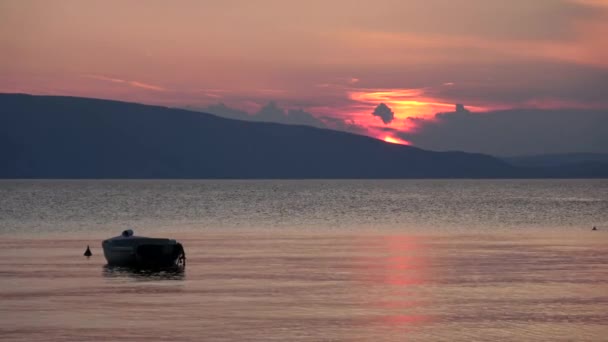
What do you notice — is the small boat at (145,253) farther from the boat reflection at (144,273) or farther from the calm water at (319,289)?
the calm water at (319,289)

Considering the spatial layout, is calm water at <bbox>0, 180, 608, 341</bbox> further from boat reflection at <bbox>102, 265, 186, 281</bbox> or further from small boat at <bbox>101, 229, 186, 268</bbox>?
small boat at <bbox>101, 229, 186, 268</bbox>

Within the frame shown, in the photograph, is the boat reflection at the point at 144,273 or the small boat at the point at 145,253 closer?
the boat reflection at the point at 144,273

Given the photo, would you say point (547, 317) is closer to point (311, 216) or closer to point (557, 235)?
point (557, 235)

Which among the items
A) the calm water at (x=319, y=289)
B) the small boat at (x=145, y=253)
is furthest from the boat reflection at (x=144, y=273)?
the small boat at (x=145, y=253)

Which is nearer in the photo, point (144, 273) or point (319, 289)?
point (319, 289)

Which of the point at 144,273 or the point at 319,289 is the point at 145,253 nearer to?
the point at 144,273

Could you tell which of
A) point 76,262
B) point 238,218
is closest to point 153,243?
A: point 76,262

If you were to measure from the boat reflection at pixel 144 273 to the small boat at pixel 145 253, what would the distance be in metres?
0.70

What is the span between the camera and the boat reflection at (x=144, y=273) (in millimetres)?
58100

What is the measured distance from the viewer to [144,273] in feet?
202

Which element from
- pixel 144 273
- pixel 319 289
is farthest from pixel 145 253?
pixel 319 289

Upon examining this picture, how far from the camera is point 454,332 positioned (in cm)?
3762

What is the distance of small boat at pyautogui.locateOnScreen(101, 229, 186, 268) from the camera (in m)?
64.4

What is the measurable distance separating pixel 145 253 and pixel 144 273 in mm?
3638
